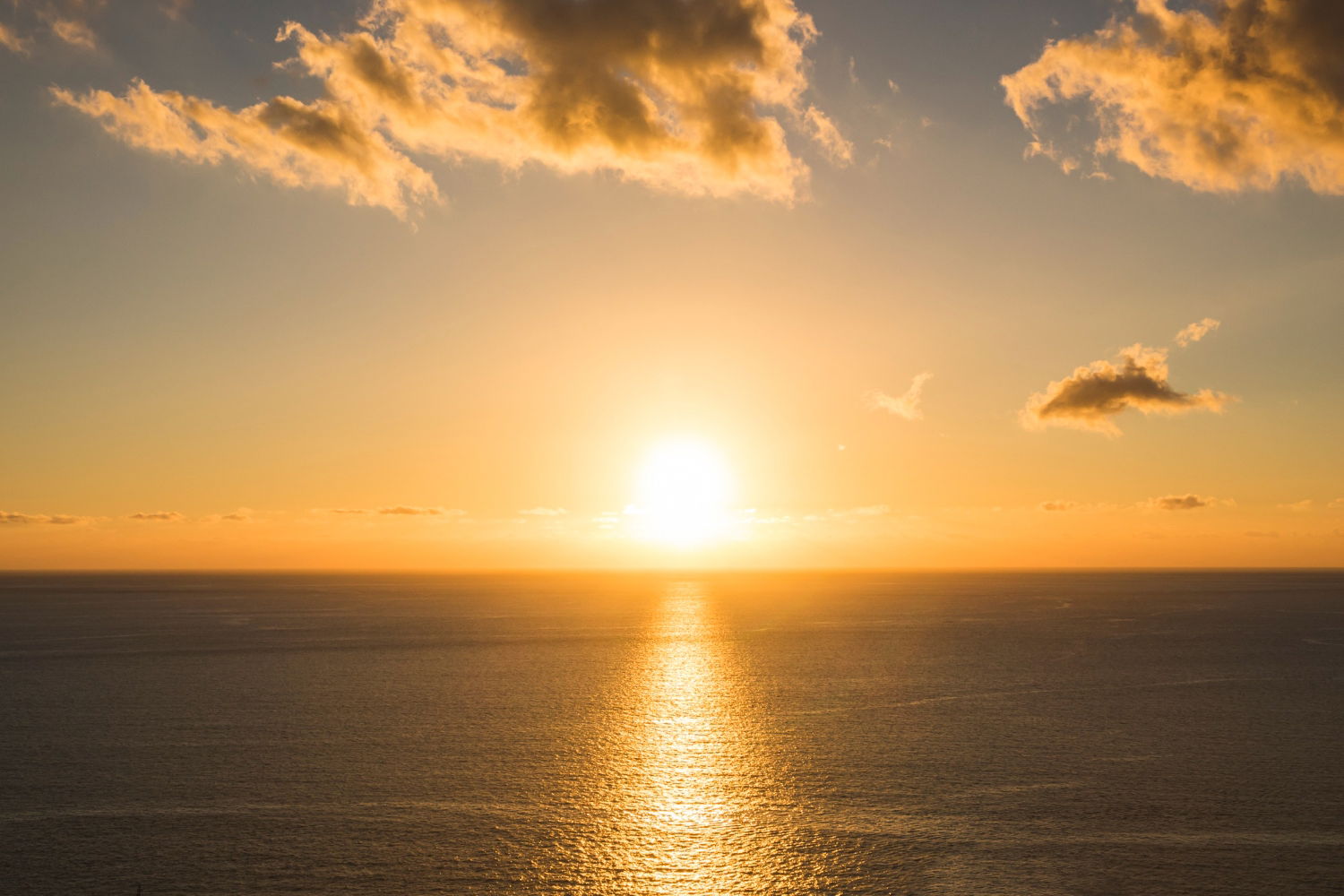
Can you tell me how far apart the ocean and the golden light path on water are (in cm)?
12

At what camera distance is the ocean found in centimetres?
2070

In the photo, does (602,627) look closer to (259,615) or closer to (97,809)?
(259,615)

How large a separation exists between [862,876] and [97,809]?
69.3ft

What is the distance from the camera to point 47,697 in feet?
145

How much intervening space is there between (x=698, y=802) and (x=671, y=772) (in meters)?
3.77

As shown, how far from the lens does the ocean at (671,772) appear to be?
20.7m

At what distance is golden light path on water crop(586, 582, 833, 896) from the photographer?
67.1 feet

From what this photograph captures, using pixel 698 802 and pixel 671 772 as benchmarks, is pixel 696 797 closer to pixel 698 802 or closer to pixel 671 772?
pixel 698 802

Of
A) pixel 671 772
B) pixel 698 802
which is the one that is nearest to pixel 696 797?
pixel 698 802

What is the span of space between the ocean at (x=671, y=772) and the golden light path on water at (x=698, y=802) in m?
0.12

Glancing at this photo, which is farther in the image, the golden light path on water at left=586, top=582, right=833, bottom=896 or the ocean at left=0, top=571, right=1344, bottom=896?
the ocean at left=0, top=571, right=1344, bottom=896

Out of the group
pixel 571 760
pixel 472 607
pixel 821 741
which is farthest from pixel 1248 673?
pixel 472 607

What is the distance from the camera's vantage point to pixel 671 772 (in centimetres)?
3003

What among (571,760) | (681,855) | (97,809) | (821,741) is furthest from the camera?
(821,741)
